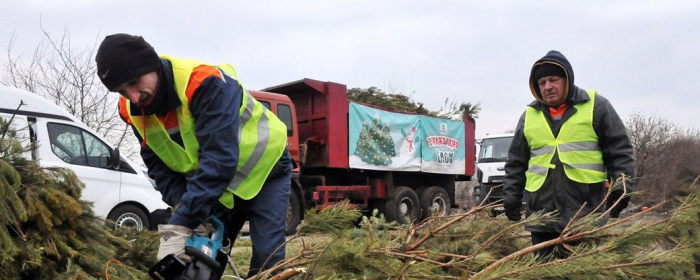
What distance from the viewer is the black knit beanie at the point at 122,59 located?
6.57 feet

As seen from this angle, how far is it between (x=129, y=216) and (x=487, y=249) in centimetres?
617

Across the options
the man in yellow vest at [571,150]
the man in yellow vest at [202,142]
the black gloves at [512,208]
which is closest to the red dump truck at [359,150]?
the black gloves at [512,208]

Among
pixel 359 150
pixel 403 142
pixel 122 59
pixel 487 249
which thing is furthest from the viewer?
pixel 403 142

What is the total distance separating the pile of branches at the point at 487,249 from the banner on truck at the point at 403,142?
7280 mm

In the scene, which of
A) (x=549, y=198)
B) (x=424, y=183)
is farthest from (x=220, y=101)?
(x=424, y=183)

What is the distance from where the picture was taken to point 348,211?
280cm

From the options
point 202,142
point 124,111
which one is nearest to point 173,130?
point 202,142

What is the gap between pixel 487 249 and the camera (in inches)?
118

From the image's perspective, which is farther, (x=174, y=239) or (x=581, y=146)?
(x=581, y=146)

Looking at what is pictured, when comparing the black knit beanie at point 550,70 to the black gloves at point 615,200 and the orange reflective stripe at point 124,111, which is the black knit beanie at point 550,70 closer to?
the black gloves at point 615,200

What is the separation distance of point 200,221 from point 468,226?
1633 mm

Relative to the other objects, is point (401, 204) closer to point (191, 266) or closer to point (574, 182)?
point (574, 182)

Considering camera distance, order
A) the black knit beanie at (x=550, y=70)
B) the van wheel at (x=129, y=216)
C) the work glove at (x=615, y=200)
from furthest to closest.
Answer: the van wheel at (x=129, y=216)
the black knit beanie at (x=550, y=70)
the work glove at (x=615, y=200)

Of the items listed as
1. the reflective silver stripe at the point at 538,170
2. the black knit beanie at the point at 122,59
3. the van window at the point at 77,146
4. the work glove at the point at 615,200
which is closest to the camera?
the black knit beanie at the point at 122,59
